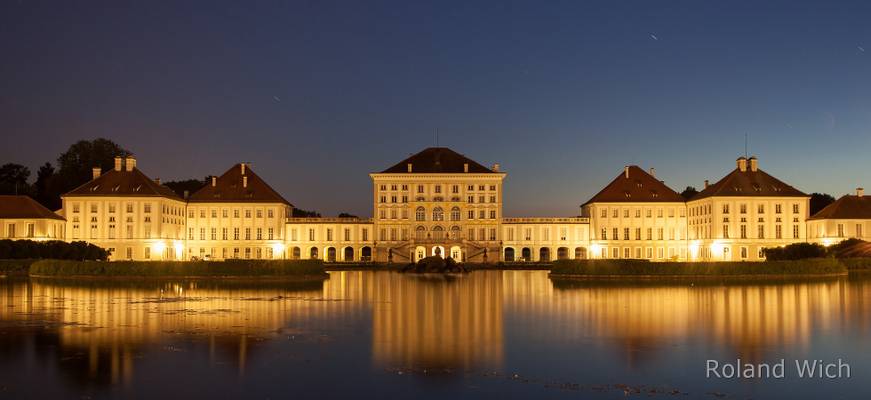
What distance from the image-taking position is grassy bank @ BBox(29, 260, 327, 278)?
160 feet

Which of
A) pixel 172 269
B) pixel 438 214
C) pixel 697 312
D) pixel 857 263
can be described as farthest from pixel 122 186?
pixel 697 312

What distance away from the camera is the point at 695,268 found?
165 ft

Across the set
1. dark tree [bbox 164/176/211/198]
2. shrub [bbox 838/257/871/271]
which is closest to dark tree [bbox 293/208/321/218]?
dark tree [bbox 164/176/211/198]

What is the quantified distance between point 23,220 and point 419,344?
202 ft

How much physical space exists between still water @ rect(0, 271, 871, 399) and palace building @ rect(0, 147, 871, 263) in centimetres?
4373

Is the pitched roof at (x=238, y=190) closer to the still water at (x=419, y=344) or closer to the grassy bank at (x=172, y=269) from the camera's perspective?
the grassy bank at (x=172, y=269)

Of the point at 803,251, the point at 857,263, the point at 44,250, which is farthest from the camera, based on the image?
the point at 803,251

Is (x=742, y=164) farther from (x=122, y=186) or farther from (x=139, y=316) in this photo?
(x=139, y=316)

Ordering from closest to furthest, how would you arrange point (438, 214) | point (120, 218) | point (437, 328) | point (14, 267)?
point (437, 328)
point (14, 267)
point (120, 218)
point (438, 214)

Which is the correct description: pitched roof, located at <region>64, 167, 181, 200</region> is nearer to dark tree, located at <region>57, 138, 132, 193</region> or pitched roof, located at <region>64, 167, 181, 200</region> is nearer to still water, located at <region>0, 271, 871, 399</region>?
dark tree, located at <region>57, 138, 132, 193</region>

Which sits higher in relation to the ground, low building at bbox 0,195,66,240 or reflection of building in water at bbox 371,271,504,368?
low building at bbox 0,195,66,240

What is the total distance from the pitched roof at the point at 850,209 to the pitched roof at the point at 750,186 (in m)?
3.94

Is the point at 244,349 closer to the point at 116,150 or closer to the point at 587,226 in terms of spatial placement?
the point at 587,226

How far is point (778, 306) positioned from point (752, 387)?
1634cm
